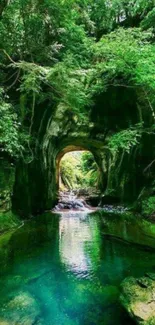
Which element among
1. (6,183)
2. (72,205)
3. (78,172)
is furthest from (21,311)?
(78,172)

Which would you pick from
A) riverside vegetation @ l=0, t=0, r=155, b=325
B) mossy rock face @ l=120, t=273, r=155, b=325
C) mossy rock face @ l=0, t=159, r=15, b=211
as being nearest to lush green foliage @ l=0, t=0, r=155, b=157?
riverside vegetation @ l=0, t=0, r=155, b=325

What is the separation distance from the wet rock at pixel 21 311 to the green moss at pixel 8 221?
460 cm

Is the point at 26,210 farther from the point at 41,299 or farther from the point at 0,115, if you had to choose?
the point at 41,299

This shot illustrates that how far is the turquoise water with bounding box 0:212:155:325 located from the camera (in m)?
4.05

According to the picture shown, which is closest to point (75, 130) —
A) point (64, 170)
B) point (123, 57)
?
point (123, 57)

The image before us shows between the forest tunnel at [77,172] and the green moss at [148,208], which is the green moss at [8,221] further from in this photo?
the forest tunnel at [77,172]

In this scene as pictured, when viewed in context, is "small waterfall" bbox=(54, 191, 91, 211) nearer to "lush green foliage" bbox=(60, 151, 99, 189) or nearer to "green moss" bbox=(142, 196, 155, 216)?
"green moss" bbox=(142, 196, 155, 216)

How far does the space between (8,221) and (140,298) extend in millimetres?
6624

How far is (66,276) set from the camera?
5469 mm

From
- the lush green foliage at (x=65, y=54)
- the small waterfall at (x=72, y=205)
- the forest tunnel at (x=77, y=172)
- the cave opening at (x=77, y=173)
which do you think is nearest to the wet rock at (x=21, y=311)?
the lush green foliage at (x=65, y=54)

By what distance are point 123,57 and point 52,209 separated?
10.2 meters

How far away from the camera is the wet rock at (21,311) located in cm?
382

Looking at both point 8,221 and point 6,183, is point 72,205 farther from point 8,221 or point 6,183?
point 8,221

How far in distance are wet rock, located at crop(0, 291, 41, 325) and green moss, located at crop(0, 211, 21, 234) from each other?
4604 mm
